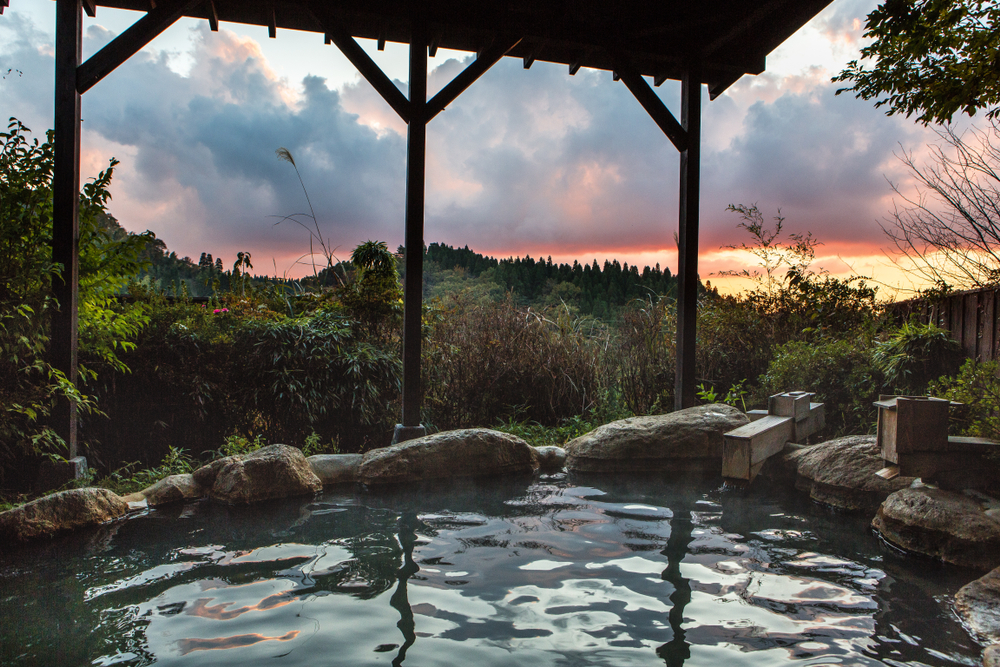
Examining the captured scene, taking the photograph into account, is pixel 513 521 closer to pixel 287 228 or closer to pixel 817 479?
pixel 817 479

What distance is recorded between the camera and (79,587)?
2.69 m

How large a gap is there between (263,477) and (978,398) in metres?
5.27

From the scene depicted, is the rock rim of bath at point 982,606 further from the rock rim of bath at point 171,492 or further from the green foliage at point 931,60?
the rock rim of bath at point 171,492

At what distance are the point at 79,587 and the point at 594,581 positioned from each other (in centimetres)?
241

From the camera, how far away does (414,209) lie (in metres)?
5.18

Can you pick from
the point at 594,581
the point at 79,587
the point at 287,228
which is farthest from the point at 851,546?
the point at 287,228

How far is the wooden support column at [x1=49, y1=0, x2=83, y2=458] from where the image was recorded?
14.2 ft

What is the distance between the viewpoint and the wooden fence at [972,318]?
5.26 meters

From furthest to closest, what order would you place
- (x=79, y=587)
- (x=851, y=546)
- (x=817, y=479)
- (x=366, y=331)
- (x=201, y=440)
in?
(x=366, y=331), (x=201, y=440), (x=817, y=479), (x=851, y=546), (x=79, y=587)

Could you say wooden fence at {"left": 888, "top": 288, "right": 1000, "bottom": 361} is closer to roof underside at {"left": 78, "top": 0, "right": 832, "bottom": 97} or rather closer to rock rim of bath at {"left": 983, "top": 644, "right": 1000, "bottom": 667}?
roof underside at {"left": 78, "top": 0, "right": 832, "bottom": 97}

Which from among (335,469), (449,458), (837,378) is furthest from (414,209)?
(837,378)

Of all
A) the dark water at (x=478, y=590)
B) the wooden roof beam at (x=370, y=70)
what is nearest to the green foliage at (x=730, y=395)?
the dark water at (x=478, y=590)

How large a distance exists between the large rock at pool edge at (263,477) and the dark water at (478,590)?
0.18 metres

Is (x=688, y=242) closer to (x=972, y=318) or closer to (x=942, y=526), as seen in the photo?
(x=972, y=318)
